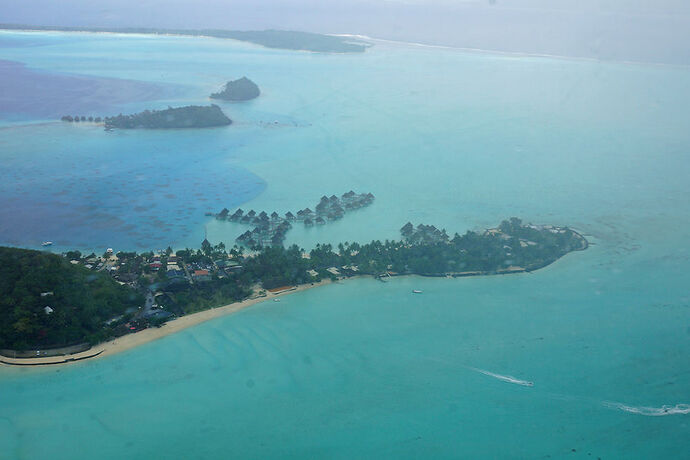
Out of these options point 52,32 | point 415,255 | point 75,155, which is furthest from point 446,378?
point 52,32

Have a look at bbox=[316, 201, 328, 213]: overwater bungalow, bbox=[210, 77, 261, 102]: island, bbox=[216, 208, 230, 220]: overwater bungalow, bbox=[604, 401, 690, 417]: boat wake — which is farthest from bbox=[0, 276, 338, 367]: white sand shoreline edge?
bbox=[210, 77, 261, 102]: island

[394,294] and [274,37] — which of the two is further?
[274,37]

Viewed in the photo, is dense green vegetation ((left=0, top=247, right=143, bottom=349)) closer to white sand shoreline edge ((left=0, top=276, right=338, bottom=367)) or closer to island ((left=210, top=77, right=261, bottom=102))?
white sand shoreline edge ((left=0, top=276, right=338, bottom=367))

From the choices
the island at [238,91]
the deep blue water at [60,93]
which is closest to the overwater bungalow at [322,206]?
the deep blue water at [60,93]

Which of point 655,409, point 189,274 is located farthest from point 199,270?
point 655,409

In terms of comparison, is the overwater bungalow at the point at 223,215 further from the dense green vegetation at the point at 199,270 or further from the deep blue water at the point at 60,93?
the deep blue water at the point at 60,93

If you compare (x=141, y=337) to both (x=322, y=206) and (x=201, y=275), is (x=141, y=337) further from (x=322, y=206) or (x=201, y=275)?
(x=322, y=206)
